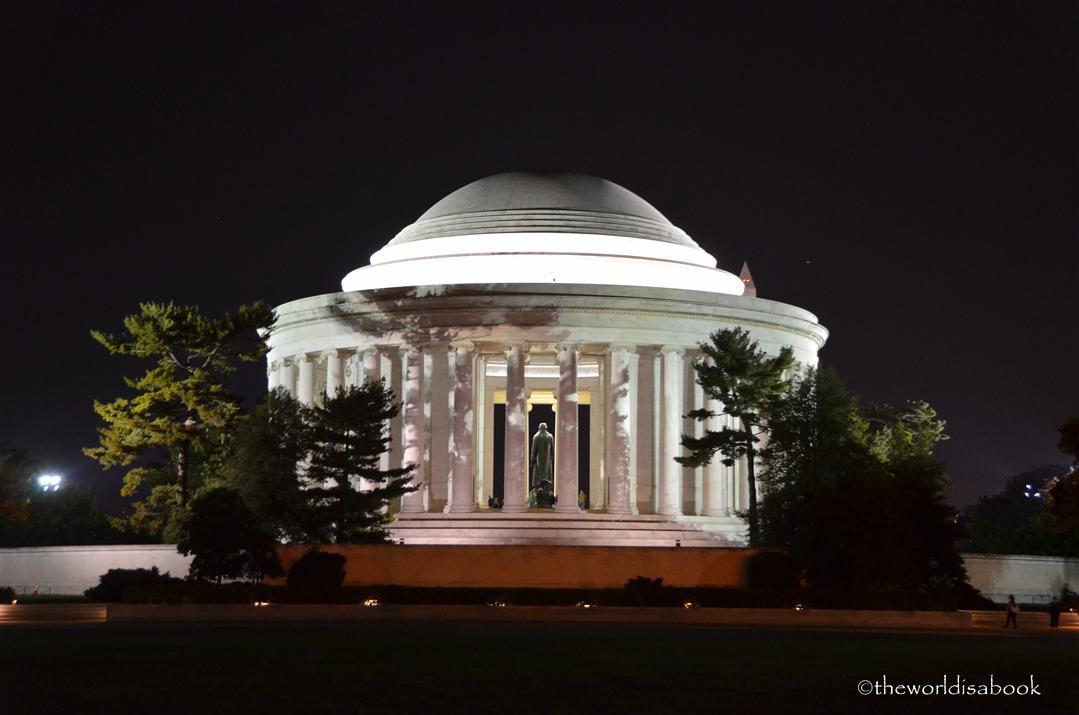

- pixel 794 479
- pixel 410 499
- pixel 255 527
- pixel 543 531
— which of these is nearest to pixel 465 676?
pixel 255 527

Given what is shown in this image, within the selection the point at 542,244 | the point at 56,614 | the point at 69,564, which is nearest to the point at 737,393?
the point at 542,244

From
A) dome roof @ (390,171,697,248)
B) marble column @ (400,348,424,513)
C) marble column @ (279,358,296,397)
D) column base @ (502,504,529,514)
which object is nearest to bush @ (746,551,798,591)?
column base @ (502,504,529,514)

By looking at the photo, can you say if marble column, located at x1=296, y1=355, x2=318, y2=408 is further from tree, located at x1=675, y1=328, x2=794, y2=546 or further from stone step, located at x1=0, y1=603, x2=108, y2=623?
stone step, located at x1=0, y1=603, x2=108, y2=623

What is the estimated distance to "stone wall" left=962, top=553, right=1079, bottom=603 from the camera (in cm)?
7662

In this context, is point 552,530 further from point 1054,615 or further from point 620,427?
point 1054,615

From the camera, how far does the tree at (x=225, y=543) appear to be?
201 ft

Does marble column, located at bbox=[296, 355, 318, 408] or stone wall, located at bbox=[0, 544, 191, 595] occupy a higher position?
marble column, located at bbox=[296, 355, 318, 408]

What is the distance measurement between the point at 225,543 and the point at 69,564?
Result: 18.9m

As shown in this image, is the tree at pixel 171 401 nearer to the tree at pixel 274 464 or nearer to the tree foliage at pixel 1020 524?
the tree at pixel 274 464

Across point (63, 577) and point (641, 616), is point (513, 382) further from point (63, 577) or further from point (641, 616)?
point (641, 616)

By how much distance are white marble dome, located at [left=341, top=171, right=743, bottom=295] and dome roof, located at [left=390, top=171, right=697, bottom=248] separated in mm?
55

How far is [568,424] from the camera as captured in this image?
83.3 meters

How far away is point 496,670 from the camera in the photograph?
102ft

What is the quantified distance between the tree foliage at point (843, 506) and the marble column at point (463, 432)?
1624cm
